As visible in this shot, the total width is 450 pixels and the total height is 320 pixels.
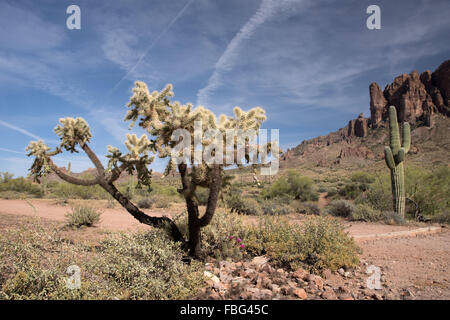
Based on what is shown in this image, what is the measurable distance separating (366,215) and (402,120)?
102m

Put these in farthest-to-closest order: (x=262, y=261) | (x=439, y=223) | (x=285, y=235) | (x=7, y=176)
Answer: (x=7, y=176) < (x=439, y=223) < (x=285, y=235) < (x=262, y=261)

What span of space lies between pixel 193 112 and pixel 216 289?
11.1ft

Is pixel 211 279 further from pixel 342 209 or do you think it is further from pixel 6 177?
pixel 6 177

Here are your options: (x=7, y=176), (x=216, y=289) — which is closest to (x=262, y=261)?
(x=216, y=289)

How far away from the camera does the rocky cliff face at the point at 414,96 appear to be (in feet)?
299

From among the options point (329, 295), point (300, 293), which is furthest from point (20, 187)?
point (329, 295)

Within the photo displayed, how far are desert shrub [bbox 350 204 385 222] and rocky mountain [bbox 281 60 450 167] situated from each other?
50.7 metres

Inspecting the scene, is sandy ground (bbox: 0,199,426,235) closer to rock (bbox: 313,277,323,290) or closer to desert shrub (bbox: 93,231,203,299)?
desert shrub (bbox: 93,231,203,299)

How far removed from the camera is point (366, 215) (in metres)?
14.1

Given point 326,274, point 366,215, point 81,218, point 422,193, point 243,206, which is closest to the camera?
point 326,274

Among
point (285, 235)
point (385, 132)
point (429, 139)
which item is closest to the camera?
point (285, 235)

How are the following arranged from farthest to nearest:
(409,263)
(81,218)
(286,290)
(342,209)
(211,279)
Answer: (342,209)
(81,218)
(409,263)
(211,279)
(286,290)

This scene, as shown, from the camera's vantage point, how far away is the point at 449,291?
15.9 feet
